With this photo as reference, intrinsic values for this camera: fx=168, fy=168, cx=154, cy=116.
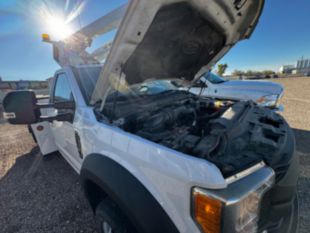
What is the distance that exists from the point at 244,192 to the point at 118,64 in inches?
53.2

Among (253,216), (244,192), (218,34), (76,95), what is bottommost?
(253,216)

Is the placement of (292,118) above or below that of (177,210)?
below

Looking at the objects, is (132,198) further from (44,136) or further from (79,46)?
(79,46)

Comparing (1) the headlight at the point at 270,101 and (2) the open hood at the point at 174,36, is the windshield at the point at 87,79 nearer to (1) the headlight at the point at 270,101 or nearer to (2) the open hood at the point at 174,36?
(2) the open hood at the point at 174,36

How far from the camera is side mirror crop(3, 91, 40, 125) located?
1576 millimetres

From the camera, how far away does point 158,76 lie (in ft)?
8.08

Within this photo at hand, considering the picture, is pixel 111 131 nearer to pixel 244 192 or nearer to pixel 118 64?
pixel 118 64

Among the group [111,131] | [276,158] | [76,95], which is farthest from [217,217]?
[76,95]

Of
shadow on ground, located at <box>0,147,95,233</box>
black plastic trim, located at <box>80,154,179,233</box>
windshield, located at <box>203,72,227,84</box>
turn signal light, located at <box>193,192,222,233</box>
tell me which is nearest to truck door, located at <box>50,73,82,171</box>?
shadow on ground, located at <box>0,147,95,233</box>

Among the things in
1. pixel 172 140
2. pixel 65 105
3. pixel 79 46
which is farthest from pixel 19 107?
pixel 79 46

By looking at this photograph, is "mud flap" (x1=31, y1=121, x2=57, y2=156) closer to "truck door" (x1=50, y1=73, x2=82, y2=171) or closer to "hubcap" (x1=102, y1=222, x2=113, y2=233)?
"truck door" (x1=50, y1=73, x2=82, y2=171)

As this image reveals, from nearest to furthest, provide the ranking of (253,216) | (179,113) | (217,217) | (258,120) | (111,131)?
(217,217)
(253,216)
(111,131)
(258,120)
(179,113)

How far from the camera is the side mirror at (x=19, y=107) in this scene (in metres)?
1.58

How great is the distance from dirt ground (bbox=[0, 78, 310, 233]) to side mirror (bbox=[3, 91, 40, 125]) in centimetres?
146
